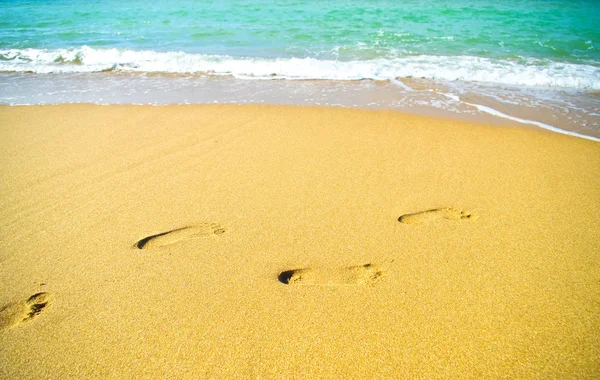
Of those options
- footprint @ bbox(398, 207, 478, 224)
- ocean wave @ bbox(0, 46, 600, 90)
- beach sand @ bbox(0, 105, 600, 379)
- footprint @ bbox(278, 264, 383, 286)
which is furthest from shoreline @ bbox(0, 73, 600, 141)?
footprint @ bbox(278, 264, 383, 286)

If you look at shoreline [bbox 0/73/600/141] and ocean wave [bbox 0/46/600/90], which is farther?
ocean wave [bbox 0/46/600/90]

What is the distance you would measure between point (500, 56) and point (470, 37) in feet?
6.66

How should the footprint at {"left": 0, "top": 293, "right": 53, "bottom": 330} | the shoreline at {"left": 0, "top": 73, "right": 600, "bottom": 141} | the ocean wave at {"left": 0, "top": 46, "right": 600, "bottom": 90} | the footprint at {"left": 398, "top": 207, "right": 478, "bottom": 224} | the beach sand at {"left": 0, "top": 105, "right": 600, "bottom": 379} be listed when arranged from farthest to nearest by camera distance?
1. the ocean wave at {"left": 0, "top": 46, "right": 600, "bottom": 90}
2. the shoreline at {"left": 0, "top": 73, "right": 600, "bottom": 141}
3. the footprint at {"left": 398, "top": 207, "right": 478, "bottom": 224}
4. the footprint at {"left": 0, "top": 293, "right": 53, "bottom": 330}
5. the beach sand at {"left": 0, "top": 105, "right": 600, "bottom": 379}

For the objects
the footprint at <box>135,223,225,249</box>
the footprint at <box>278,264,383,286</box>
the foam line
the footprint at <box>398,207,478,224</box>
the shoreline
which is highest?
the shoreline

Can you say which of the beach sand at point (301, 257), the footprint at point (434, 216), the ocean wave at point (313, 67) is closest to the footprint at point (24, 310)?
the beach sand at point (301, 257)

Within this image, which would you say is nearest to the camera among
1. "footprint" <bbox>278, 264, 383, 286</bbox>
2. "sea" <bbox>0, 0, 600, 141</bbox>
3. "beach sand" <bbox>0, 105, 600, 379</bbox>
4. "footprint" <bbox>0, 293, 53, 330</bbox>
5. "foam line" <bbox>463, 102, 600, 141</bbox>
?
"beach sand" <bbox>0, 105, 600, 379</bbox>

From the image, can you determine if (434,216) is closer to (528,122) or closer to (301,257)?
(301,257)

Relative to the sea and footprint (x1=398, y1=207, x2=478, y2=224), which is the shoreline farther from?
footprint (x1=398, y1=207, x2=478, y2=224)

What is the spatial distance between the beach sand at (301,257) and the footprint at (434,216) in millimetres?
14

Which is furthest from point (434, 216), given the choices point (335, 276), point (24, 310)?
point (24, 310)

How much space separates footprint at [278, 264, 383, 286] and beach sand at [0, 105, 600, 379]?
0.04 ft

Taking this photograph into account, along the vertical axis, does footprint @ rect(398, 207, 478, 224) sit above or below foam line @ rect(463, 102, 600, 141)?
below

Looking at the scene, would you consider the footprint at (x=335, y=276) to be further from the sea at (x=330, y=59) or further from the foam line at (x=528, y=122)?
the foam line at (x=528, y=122)

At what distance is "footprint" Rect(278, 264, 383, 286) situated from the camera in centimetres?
234
